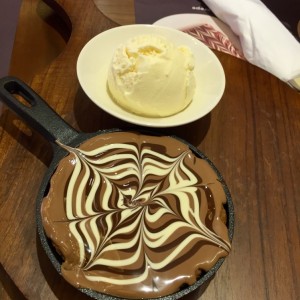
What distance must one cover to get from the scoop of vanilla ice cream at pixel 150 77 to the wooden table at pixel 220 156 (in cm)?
7

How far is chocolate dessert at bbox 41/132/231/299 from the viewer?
54 cm

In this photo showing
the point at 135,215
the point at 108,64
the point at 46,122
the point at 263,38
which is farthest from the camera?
the point at 263,38

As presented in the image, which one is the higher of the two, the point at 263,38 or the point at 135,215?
the point at 263,38

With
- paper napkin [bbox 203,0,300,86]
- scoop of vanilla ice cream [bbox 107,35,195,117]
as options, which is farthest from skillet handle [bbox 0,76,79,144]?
paper napkin [bbox 203,0,300,86]

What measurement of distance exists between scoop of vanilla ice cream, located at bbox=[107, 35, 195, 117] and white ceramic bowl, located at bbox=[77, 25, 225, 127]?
22 mm

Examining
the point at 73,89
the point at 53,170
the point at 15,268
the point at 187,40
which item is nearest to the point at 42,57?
the point at 73,89

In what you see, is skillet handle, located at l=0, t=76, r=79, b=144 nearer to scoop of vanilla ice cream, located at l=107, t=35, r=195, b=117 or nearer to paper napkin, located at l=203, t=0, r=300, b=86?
scoop of vanilla ice cream, located at l=107, t=35, r=195, b=117

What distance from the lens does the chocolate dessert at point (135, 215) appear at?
543mm

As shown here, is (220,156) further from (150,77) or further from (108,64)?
(108,64)

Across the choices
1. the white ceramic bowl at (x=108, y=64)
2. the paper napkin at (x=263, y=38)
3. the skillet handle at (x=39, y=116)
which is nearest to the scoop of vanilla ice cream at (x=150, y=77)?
the white ceramic bowl at (x=108, y=64)

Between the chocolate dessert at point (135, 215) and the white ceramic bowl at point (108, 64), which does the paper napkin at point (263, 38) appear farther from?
the chocolate dessert at point (135, 215)

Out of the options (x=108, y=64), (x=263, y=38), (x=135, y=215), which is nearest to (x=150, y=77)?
(x=108, y=64)

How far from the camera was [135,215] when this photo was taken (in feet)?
1.97

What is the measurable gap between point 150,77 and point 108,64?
17 centimetres
